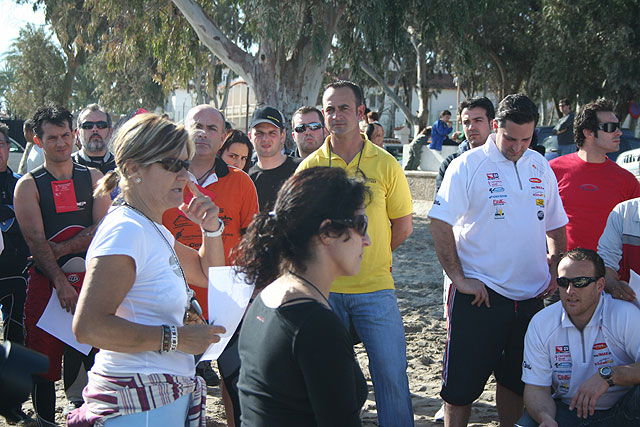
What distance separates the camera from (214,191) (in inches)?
160

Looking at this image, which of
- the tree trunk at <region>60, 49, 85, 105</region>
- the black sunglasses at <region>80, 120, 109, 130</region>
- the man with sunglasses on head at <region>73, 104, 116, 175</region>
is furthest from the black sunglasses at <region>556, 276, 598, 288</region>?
the tree trunk at <region>60, 49, 85, 105</region>

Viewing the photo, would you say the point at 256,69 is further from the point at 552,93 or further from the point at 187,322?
the point at 552,93

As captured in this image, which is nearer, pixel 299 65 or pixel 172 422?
pixel 172 422

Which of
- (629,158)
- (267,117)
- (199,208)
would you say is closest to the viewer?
(199,208)

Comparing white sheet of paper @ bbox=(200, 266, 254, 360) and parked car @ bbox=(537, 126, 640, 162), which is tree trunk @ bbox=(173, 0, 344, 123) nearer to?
parked car @ bbox=(537, 126, 640, 162)

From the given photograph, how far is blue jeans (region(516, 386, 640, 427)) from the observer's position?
139 inches

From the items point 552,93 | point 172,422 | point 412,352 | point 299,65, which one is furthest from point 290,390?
point 552,93

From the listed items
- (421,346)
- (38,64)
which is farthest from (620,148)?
(38,64)

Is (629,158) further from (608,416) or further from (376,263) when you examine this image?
(376,263)

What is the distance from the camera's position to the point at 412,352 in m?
6.12

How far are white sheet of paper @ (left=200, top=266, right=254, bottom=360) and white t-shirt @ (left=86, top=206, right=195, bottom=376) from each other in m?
0.15

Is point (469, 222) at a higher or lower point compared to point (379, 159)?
lower

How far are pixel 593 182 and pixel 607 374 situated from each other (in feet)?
5.38

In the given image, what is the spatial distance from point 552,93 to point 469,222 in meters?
25.8
